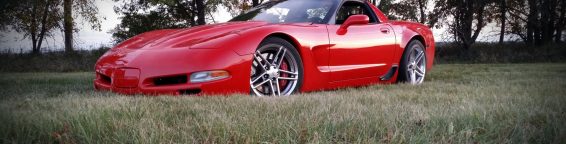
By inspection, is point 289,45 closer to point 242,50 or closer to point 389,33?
point 242,50

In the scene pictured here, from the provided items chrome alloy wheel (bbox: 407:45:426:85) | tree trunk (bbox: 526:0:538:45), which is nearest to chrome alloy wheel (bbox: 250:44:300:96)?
chrome alloy wheel (bbox: 407:45:426:85)

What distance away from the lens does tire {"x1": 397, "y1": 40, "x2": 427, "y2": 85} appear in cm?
556

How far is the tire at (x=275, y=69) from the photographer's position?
392 cm

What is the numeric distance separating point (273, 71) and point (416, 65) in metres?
2.47

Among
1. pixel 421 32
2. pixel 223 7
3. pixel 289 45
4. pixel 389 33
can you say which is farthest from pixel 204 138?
pixel 223 7

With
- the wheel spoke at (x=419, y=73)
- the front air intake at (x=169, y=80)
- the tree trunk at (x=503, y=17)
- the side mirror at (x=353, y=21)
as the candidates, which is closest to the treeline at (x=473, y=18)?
the tree trunk at (x=503, y=17)

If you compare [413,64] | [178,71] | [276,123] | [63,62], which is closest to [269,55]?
[178,71]

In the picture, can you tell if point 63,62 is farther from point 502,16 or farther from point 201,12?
point 502,16

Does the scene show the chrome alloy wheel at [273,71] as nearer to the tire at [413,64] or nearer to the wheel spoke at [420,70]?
the tire at [413,64]

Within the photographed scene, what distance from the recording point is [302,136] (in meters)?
1.86

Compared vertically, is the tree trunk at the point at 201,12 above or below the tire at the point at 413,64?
above

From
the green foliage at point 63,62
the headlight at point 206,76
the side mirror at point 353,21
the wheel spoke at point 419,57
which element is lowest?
the green foliage at point 63,62

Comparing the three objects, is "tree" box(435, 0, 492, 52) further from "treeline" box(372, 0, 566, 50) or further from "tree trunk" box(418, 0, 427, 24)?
"tree trunk" box(418, 0, 427, 24)

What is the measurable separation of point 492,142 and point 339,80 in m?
2.73
